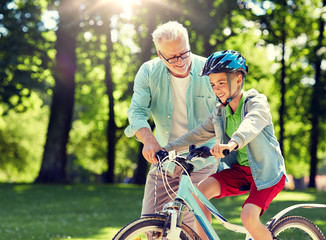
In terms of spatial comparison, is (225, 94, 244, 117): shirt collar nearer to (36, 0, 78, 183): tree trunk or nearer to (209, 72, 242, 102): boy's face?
(209, 72, 242, 102): boy's face

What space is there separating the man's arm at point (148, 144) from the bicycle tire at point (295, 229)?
1.17m

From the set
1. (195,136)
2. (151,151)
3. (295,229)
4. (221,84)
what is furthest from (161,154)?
(295,229)

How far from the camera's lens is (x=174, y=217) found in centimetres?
348

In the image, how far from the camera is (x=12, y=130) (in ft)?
132

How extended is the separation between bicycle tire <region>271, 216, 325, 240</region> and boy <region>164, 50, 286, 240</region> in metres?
0.38

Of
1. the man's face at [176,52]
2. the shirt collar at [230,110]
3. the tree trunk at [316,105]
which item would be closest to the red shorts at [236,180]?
the shirt collar at [230,110]

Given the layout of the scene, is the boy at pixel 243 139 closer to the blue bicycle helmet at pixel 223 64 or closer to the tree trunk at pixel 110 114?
the blue bicycle helmet at pixel 223 64

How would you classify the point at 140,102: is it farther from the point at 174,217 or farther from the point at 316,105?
the point at 316,105

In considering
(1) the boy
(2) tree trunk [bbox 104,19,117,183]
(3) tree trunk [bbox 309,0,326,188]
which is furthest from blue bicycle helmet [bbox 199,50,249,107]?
(3) tree trunk [bbox 309,0,326,188]

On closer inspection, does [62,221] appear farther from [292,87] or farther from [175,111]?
[292,87]

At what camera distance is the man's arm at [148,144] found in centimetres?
381

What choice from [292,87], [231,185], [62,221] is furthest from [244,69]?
[292,87]

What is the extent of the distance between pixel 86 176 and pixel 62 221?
160ft

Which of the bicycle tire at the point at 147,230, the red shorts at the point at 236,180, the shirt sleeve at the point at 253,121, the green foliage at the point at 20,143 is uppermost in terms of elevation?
the shirt sleeve at the point at 253,121
